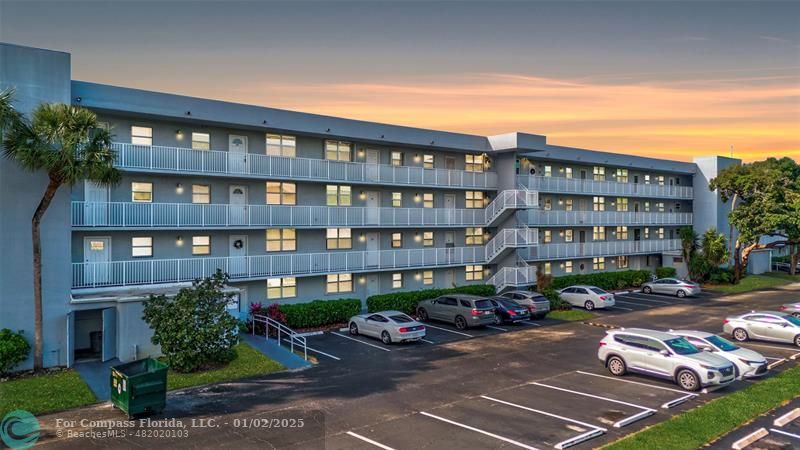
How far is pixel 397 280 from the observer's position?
34.7 m

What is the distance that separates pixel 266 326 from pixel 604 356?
14.5m

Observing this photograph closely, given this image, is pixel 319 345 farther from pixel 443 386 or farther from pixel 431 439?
pixel 431 439

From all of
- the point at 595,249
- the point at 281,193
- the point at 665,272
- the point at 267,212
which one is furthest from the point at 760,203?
the point at 267,212

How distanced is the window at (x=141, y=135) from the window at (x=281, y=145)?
586 cm

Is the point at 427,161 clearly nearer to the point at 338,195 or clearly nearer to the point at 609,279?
the point at 338,195

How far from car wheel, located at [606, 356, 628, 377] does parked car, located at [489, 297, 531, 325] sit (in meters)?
9.81

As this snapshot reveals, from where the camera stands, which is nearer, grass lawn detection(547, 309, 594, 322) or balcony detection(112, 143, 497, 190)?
balcony detection(112, 143, 497, 190)

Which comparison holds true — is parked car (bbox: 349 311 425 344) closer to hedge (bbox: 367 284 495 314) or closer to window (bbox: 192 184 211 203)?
hedge (bbox: 367 284 495 314)

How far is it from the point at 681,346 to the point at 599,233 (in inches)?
1202

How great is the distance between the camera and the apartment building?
A: 21.1 m

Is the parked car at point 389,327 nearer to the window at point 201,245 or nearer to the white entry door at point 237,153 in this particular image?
the window at point 201,245

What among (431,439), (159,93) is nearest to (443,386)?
(431,439)

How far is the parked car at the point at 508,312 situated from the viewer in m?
30.0

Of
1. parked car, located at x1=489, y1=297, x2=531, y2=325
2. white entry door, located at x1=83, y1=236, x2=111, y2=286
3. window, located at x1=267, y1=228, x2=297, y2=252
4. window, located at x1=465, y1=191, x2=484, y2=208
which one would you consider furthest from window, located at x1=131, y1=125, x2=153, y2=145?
window, located at x1=465, y1=191, x2=484, y2=208
